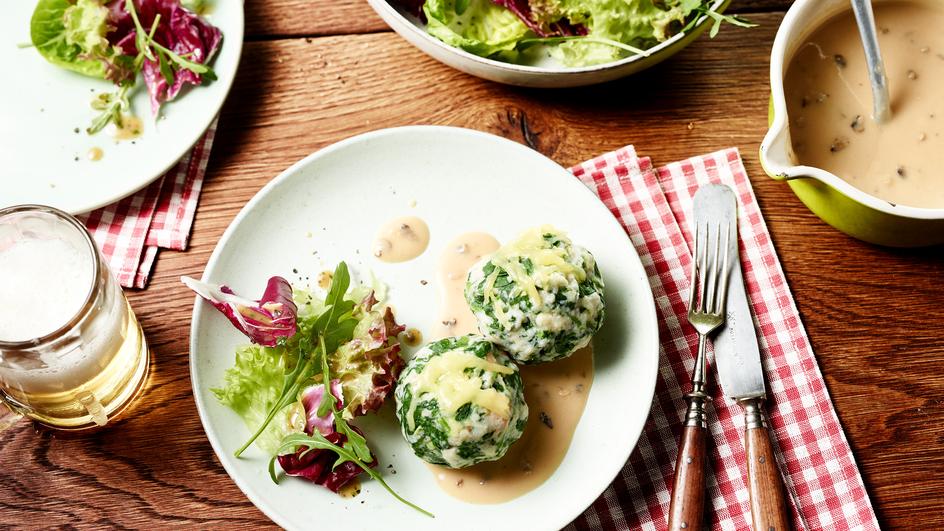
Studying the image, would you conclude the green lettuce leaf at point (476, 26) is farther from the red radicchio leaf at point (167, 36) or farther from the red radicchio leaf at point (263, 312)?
the red radicchio leaf at point (263, 312)

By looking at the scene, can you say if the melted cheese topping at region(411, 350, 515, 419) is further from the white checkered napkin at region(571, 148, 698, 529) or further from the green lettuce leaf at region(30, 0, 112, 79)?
the green lettuce leaf at region(30, 0, 112, 79)

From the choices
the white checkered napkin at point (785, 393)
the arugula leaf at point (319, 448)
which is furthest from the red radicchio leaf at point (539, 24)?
the arugula leaf at point (319, 448)

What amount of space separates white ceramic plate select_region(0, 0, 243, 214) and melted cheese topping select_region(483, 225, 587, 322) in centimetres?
90

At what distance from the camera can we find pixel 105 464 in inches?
82.7

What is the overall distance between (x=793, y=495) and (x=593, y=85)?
121 centimetres

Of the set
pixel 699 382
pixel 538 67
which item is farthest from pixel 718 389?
pixel 538 67

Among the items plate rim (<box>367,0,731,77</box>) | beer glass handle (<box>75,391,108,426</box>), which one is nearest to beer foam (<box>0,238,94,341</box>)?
beer glass handle (<box>75,391,108,426</box>)

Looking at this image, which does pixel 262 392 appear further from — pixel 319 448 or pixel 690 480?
pixel 690 480

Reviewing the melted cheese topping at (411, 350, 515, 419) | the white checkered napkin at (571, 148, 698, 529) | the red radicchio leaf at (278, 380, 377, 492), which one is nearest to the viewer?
the melted cheese topping at (411, 350, 515, 419)

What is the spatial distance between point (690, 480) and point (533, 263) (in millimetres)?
655

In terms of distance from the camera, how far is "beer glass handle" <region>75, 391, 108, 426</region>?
1.98 meters

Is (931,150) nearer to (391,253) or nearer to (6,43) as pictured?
(391,253)

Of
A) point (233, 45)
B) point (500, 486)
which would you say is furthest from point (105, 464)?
point (233, 45)

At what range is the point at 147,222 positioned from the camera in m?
2.24
